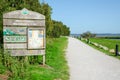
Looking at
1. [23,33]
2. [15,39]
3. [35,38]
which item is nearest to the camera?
[15,39]

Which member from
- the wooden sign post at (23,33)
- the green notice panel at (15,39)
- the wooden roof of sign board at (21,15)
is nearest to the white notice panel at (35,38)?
the wooden sign post at (23,33)

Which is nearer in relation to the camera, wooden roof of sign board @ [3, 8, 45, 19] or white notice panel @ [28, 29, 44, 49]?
wooden roof of sign board @ [3, 8, 45, 19]

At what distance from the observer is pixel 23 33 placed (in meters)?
12.5

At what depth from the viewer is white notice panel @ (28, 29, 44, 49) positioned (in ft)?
41.7

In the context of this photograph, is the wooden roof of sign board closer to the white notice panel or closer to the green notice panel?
the white notice panel

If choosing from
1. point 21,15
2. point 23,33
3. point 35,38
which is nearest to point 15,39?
point 23,33

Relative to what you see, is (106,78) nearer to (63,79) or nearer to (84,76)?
(84,76)

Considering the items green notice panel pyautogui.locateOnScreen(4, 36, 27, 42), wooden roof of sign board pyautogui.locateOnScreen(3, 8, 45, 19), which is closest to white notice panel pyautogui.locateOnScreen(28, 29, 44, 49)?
green notice panel pyautogui.locateOnScreen(4, 36, 27, 42)

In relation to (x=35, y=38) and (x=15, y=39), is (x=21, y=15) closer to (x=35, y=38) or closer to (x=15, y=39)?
(x=15, y=39)

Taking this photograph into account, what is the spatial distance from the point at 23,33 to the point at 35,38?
62 centimetres

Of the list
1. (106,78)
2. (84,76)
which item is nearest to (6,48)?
(84,76)

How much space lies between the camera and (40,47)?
42.5 ft

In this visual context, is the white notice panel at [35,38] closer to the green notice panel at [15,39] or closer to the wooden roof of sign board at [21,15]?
the green notice panel at [15,39]

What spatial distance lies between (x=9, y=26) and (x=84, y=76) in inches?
161
